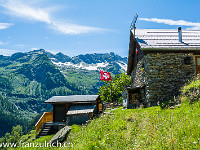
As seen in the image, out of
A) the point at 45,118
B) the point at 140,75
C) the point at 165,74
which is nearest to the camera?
the point at 165,74

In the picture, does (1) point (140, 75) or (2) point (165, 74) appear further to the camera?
(1) point (140, 75)

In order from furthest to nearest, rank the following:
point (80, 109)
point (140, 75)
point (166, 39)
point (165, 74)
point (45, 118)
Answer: point (45, 118)
point (80, 109)
point (140, 75)
point (166, 39)
point (165, 74)

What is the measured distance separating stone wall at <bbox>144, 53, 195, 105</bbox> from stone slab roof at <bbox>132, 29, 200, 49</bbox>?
0.82 m

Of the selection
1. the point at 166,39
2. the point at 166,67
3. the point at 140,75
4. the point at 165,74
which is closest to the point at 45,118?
→ the point at 140,75

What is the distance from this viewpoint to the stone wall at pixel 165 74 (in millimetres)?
14117

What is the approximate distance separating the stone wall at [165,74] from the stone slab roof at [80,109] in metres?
7.25

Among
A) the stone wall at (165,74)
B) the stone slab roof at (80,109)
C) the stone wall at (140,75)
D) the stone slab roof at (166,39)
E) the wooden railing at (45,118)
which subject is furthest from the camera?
the wooden railing at (45,118)

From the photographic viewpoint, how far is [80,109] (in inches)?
756

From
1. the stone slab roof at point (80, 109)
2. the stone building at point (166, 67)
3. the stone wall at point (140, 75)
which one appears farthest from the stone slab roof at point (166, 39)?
the stone slab roof at point (80, 109)

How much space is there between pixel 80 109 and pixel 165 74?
33.5 ft

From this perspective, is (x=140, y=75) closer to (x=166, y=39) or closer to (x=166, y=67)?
(x=166, y=67)

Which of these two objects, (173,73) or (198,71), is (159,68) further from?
(198,71)

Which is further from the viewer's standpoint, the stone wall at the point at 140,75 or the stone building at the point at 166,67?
the stone wall at the point at 140,75

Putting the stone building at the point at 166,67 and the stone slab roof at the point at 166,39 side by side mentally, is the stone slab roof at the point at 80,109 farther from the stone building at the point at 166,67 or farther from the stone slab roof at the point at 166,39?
the stone slab roof at the point at 166,39
